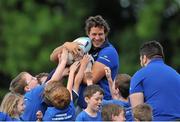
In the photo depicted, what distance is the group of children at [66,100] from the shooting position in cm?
901

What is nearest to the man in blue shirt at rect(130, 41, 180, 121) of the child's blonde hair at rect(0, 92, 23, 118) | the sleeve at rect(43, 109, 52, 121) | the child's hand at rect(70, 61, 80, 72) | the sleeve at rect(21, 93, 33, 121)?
the child's hand at rect(70, 61, 80, 72)

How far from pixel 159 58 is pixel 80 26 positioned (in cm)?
1610

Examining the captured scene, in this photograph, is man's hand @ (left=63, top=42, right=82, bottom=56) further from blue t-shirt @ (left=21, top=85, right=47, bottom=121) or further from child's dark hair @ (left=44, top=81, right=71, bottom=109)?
child's dark hair @ (left=44, top=81, right=71, bottom=109)

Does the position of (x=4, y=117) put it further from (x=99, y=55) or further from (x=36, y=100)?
(x=99, y=55)

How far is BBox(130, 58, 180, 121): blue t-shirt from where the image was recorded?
9.54m

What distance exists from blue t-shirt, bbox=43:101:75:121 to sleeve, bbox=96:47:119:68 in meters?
0.98

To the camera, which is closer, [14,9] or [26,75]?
[26,75]

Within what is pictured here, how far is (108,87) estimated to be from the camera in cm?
1024

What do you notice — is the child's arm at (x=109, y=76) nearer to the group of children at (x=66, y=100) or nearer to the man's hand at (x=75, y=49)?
the group of children at (x=66, y=100)

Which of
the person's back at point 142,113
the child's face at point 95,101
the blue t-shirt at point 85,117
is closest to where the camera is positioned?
the person's back at point 142,113

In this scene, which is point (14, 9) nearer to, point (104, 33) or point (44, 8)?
point (44, 8)

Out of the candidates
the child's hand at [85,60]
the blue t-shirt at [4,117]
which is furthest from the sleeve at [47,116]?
the child's hand at [85,60]

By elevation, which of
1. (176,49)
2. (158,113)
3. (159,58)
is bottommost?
(158,113)

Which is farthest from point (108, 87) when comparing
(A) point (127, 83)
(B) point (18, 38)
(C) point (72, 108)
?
(B) point (18, 38)
